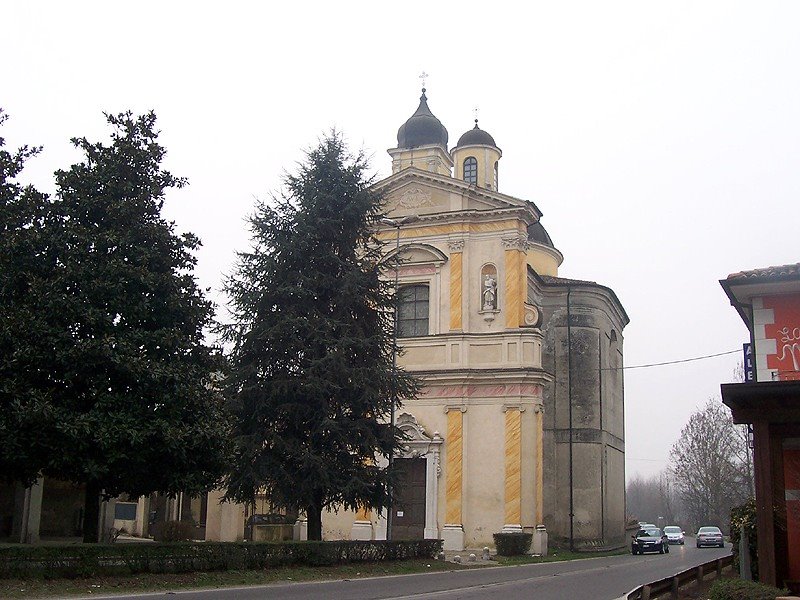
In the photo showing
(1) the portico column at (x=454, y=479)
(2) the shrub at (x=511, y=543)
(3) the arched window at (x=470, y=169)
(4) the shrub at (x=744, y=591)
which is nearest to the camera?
(4) the shrub at (x=744, y=591)

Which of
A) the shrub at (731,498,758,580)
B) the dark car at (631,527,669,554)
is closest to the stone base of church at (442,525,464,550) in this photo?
the dark car at (631,527,669,554)

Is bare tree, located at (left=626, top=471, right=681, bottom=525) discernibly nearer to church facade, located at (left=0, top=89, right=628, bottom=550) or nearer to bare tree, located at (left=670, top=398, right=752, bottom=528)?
bare tree, located at (left=670, top=398, right=752, bottom=528)

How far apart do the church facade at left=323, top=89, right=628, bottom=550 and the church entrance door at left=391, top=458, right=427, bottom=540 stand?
58 mm

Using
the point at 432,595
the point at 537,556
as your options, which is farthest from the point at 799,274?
the point at 537,556

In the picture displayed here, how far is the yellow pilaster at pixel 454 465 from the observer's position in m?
36.1

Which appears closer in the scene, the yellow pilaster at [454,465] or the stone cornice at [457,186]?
the yellow pilaster at [454,465]

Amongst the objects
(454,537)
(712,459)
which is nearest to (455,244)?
(454,537)

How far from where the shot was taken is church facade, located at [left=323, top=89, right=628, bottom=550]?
36.2m

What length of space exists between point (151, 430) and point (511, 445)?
2047cm

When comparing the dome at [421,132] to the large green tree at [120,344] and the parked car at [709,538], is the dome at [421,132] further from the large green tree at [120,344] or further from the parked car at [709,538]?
the parked car at [709,538]

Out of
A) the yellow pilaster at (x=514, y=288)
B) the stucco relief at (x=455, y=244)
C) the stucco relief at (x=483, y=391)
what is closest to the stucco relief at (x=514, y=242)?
the yellow pilaster at (x=514, y=288)

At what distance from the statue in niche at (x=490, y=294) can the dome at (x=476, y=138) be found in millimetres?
9152

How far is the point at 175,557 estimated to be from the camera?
733 inches

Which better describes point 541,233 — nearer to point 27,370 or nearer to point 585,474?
point 585,474
